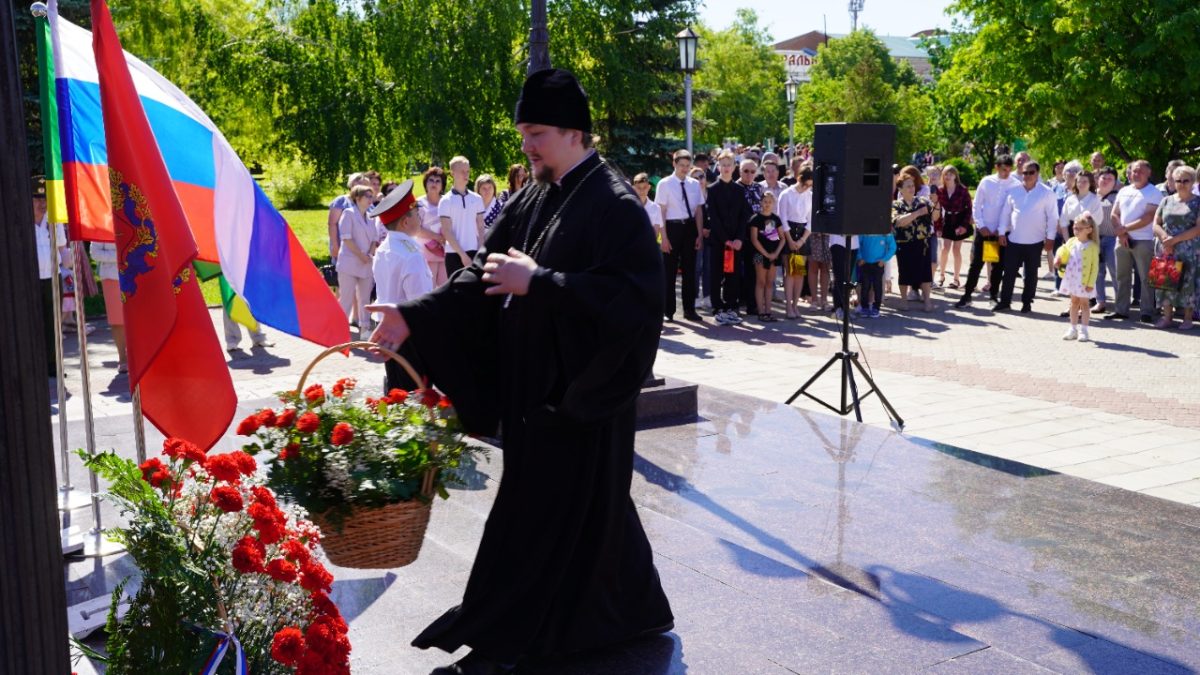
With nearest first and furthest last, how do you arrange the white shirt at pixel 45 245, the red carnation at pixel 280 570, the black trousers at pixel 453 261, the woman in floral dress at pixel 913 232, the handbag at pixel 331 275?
the red carnation at pixel 280 570, the white shirt at pixel 45 245, the black trousers at pixel 453 261, the handbag at pixel 331 275, the woman in floral dress at pixel 913 232

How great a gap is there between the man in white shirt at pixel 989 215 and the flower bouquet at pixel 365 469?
1375 cm

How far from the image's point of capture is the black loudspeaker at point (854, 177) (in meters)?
9.66

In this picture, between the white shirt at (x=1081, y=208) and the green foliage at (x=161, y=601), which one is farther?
the white shirt at (x=1081, y=208)

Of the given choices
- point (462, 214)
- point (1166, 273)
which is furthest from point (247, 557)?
point (1166, 273)

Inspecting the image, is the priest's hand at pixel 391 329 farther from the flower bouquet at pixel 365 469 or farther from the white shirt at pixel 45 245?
the white shirt at pixel 45 245

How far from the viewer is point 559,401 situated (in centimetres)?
429

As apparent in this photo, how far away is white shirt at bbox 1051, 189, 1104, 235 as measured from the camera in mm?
15969

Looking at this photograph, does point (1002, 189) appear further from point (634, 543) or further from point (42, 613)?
point (42, 613)

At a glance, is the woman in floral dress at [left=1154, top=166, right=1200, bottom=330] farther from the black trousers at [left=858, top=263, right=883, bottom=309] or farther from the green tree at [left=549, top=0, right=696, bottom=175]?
the green tree at [left=549, top=0, right=696, bottom=175]

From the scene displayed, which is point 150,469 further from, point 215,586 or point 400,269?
point 400,269

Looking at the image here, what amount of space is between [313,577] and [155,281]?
156cm

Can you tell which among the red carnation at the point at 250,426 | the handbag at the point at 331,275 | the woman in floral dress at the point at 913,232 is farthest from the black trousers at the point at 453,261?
the red carnation at the point at 250,426

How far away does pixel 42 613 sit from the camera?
195 cm

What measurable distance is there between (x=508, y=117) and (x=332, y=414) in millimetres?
19978
